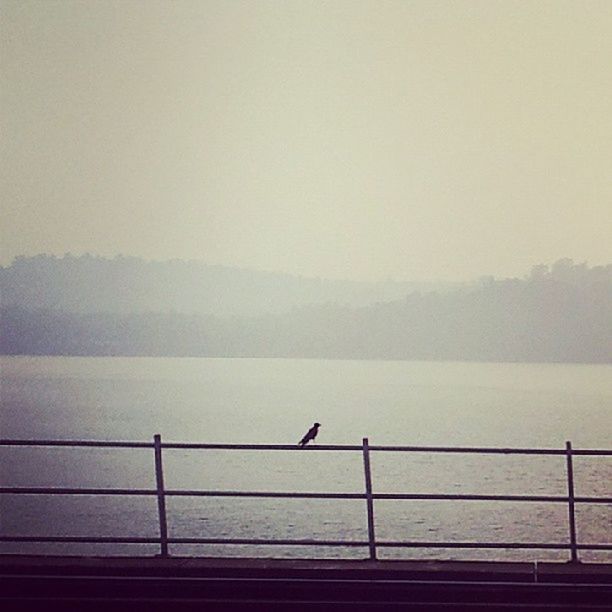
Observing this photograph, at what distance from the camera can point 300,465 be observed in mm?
80562

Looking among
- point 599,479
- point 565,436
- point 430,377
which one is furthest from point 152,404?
point 430,377

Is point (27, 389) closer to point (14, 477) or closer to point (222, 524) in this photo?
point (14, 477)

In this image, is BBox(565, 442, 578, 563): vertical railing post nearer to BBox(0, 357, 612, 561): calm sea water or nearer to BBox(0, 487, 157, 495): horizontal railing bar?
BBox(0, 487, 157, 495): horizontal railing bar

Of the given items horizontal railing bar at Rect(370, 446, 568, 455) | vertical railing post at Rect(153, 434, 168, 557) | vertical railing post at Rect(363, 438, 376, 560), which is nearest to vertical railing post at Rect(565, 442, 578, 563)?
horizontal railing bar at Rect(370, 446, 568, 455)

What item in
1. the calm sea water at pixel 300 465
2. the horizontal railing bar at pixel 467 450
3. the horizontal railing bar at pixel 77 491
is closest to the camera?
the horizontal railing bar at pixel 467 450

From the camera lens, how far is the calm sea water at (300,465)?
158 ft

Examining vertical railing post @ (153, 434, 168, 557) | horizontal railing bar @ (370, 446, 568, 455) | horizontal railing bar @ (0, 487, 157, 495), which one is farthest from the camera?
vertical railing post @ (153, 434, 168, 557)

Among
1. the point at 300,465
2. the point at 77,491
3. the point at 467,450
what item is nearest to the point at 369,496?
the point at 467,450

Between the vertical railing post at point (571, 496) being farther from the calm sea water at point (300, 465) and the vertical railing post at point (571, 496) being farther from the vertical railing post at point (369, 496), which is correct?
the calm sea water at point (300, 465)

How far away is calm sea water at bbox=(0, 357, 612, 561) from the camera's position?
48188 mm

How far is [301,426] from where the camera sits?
92.4 meters

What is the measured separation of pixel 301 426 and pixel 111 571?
85030 millimetres

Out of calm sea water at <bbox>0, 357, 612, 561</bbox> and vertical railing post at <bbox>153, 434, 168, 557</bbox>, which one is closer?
vertical railing post at <bbox>153, 434, 168, 557</bbox>

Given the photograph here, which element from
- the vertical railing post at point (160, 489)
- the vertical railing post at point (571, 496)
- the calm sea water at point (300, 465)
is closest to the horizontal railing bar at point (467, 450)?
the vertical railing post at point (571, 496)
